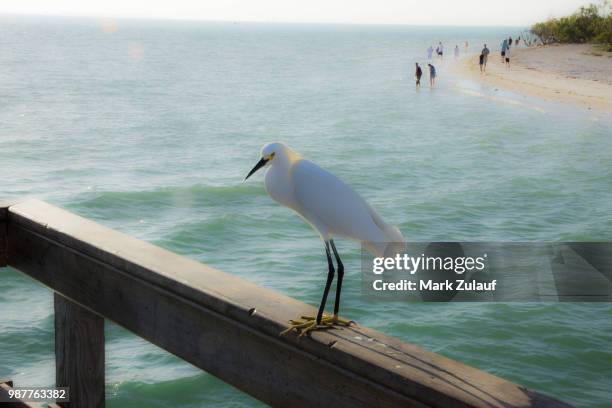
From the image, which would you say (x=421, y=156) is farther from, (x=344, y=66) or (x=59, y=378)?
(x=344, y=66)

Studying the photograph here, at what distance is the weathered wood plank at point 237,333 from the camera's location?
1.65 meters

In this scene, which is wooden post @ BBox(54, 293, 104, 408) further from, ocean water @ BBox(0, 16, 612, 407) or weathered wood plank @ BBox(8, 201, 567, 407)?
ocean water @ BBox(0, 16, 612, 407)

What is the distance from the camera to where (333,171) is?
97.0 ft

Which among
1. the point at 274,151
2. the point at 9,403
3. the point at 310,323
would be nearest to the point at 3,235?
the point at 9,403

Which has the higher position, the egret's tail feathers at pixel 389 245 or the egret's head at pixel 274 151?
the egret's head at pixel 274 151

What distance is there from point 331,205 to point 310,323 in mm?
508

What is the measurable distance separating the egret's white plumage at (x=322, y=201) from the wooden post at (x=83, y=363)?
66 centimetres

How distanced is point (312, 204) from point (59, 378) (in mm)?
908

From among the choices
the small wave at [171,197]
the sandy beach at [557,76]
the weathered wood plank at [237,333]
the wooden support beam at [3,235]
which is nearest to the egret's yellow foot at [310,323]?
Answer: the weathered wood plank at [237,333]

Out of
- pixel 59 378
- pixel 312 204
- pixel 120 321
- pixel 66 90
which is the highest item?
pixel 312 204

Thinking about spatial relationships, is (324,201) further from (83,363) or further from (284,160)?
(83,363)

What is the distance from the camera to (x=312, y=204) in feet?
7.91

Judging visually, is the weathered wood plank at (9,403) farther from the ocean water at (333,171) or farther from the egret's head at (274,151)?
the ocean water at (333,171)

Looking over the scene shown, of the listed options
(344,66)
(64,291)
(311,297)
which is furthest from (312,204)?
(344,66)
